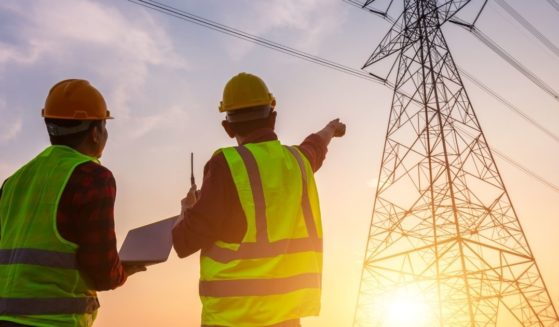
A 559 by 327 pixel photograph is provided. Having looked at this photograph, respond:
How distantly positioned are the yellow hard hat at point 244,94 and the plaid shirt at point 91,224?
2.29 ft

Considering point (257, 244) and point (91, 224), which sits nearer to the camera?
point (91, 224)

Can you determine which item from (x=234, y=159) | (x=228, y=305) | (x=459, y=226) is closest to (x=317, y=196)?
(x=234, y=159)

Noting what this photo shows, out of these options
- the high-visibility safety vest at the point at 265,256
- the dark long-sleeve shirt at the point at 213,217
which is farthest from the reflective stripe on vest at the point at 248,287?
the dark long-sleeve shirt at the point at 213,217

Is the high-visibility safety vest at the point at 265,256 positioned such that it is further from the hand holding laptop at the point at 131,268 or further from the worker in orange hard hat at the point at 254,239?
the hand holding laptop at the point at 131,268

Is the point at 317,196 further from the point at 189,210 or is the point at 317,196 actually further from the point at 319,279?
the point at 189,210

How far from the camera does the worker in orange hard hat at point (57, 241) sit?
1901 millimetres

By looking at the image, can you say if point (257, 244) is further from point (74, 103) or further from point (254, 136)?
point (74, 103)

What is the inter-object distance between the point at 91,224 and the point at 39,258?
8.9 inches

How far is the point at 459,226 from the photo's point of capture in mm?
12195

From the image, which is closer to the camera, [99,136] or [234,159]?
[234,159]

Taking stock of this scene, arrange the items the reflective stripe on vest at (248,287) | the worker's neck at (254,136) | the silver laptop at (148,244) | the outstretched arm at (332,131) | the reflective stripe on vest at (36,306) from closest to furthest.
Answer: the reflective stripe on vest at (36,306) → the reflective stripe on vest at (248,287) → the silver laptop at (148,244) → the worker's neck at (254,136) → the outstretched arm at (332,131)

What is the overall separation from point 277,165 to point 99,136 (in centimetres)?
84

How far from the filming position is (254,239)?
2.11 metres

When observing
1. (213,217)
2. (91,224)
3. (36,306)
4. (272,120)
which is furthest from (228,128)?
(36,306)
